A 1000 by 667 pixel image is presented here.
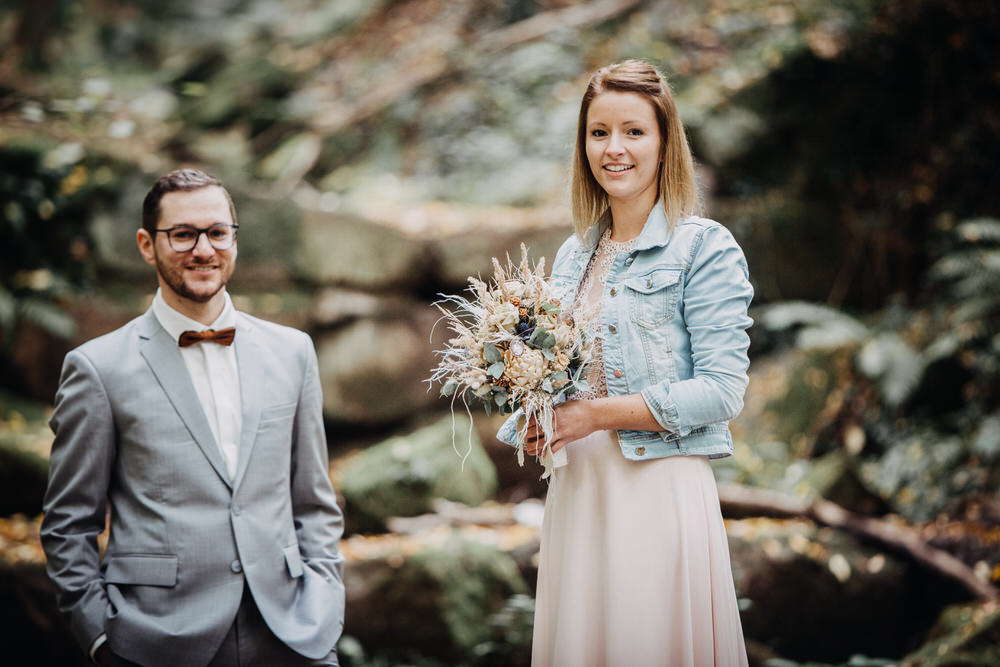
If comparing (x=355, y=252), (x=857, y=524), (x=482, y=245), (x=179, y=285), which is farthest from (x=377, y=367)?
(x=179, y=285)

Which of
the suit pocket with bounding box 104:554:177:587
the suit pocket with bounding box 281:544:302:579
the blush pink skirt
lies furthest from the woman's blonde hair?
the suit pocket with bounding box 104:554:177:587

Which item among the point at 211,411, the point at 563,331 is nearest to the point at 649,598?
the point at 563,331

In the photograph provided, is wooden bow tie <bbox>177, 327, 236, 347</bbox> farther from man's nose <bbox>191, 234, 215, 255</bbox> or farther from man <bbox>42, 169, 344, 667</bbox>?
man's nose <bbox>191, 234, 215, 255</bbox>

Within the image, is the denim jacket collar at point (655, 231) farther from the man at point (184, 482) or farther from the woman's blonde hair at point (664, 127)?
the man at point (184, 482)

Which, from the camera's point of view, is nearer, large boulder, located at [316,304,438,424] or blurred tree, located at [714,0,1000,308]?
large boulder, located at [316,304,438,424]

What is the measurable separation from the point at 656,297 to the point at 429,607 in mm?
3161

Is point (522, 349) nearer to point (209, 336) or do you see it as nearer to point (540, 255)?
point (209, 336)

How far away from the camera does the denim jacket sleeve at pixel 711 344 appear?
95.0 inches

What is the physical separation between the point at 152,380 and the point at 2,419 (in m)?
4.76

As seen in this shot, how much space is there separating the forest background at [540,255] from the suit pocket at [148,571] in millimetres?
1929

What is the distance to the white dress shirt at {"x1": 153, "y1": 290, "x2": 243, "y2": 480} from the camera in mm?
2779

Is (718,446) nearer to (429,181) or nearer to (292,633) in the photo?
(292,633)

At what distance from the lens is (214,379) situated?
2.81 m

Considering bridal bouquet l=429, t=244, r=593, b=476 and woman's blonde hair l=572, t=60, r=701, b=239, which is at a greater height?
woman's blonde hair l=572, t=60, r=701, b=239
